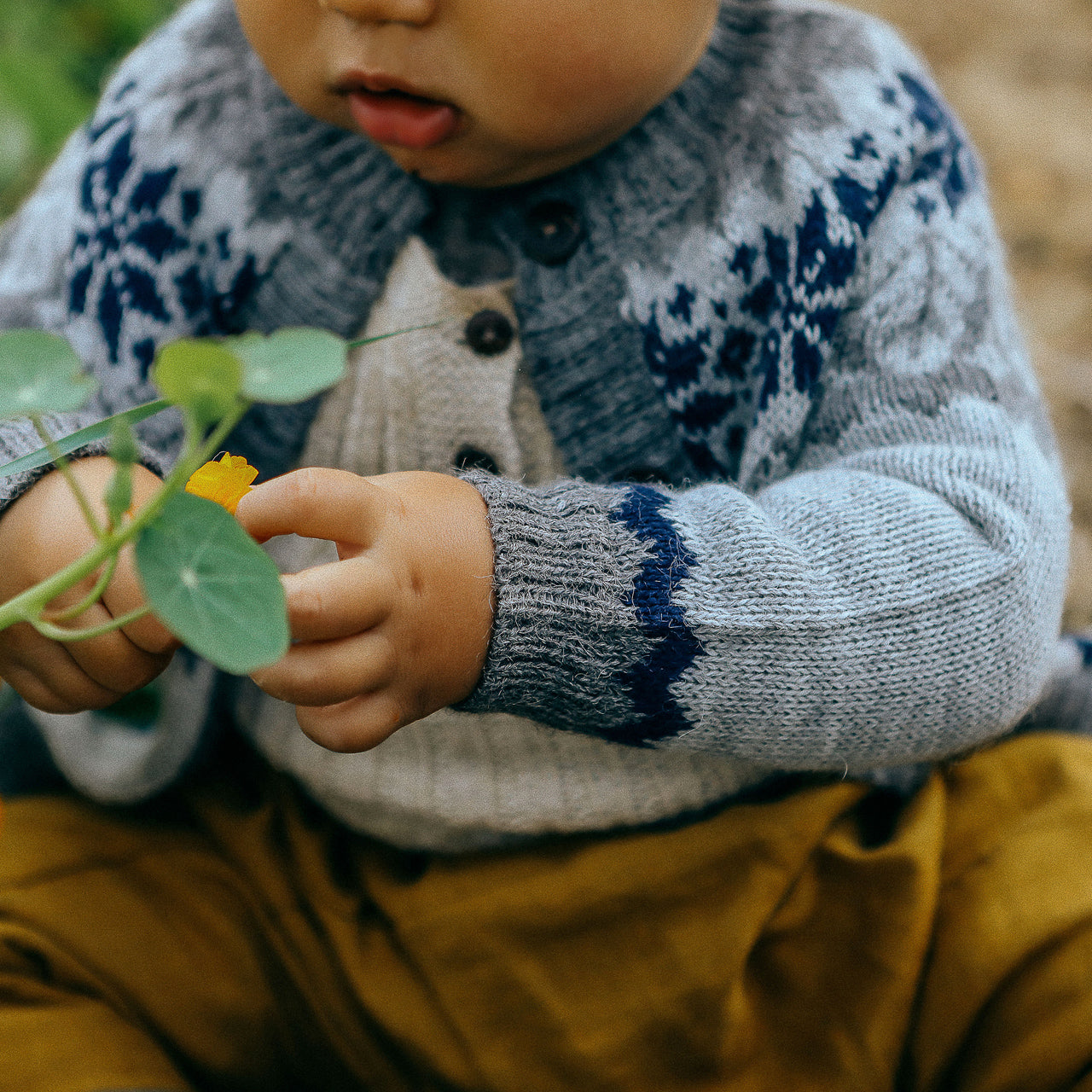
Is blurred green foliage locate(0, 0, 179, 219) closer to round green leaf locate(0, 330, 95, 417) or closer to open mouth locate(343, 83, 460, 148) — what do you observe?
open mouth locate(343, 83, 460, 148)

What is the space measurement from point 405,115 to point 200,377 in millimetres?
327

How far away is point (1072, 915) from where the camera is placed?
0.67 m

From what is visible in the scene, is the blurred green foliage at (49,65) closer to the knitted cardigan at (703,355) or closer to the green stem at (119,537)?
the knitted cardigan at (703,355)

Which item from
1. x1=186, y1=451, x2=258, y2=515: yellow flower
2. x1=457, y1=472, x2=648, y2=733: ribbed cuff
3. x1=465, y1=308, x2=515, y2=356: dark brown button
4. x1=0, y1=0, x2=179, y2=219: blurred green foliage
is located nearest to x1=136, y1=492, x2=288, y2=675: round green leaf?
x1=186, y1=451, x2=258, y2=515: yellow flower

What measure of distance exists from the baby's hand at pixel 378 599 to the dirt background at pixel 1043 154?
84 cm

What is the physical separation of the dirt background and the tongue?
0.86 metres

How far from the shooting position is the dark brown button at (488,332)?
2.21 ft

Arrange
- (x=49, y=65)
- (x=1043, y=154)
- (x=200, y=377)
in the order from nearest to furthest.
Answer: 1. (x=200, y=377)
2. (x=49, y=65)
3. (x=1043, y=154)

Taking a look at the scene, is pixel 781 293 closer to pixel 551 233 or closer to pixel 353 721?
pixel 551 233

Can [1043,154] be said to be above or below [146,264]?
Answer: below

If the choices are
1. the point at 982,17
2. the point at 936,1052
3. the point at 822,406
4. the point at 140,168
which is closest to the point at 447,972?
the point at 936,1052

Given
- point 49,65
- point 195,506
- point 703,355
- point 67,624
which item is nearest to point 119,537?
point 195,506

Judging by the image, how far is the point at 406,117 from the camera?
57 cm

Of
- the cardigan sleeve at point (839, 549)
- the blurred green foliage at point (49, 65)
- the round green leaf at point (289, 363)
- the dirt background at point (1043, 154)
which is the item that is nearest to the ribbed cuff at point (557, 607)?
the cardigan sleeve at point (839, 549)
